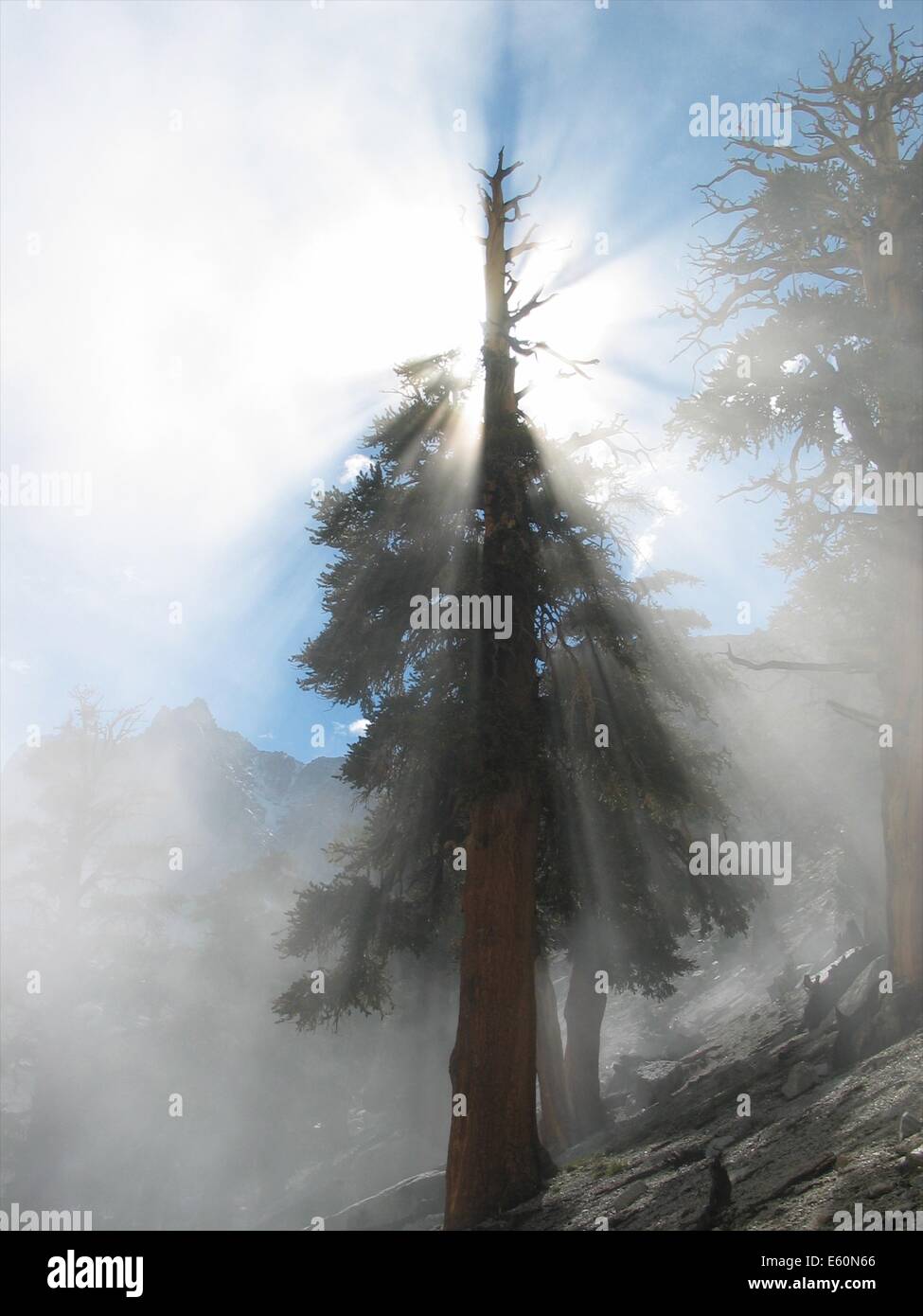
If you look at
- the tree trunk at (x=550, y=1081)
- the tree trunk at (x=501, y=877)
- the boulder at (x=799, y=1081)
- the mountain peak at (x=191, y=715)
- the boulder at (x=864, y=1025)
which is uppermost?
the mountain peak at (x=191, y=715)

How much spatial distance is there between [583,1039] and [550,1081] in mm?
1432

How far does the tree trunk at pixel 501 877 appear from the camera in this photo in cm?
844

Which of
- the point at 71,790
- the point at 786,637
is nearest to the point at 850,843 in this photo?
the point at 786,637

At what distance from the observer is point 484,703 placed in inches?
371

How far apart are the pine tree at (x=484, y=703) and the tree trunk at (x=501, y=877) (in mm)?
25

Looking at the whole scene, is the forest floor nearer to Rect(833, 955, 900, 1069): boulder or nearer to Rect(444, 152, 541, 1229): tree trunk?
Rect(833, 955, 900, 1069): boulder

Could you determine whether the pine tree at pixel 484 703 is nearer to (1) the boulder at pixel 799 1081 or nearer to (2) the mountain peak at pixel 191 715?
(1) the boulder at pixel 799 1081

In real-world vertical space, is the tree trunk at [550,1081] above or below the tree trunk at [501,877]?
below

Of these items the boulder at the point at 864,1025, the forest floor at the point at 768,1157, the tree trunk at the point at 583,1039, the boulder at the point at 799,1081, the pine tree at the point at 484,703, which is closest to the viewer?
the forest floor at the point at 768,1157

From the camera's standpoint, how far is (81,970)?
26484mm

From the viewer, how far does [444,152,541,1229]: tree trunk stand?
8438mm

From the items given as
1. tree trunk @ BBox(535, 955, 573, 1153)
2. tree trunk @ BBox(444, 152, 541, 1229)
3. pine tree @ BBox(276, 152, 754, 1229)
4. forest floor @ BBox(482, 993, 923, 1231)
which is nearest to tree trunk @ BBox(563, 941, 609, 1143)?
tree trunk @ BBox(535, 955, 573, 1153)

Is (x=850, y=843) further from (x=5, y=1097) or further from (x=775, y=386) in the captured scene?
(x=5, y=1097)

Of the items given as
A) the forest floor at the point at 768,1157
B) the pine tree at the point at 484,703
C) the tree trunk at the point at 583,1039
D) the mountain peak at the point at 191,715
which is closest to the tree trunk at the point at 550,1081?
the tree trunk at the point at 583,1039
